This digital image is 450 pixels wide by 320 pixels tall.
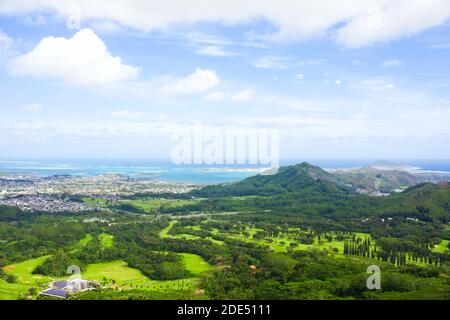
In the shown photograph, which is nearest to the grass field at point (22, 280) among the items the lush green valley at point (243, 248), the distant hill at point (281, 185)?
the lush green valley at point (243, 248)

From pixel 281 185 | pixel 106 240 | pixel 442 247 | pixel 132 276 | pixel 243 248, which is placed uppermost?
pixel 281 185

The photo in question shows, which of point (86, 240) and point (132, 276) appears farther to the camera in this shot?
point (86, 240)

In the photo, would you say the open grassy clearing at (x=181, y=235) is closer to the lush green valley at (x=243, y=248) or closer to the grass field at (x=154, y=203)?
the lush green valley at (x=243, y=248)

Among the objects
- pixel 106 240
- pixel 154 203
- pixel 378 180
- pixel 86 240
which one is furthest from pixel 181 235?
pixel 378 180

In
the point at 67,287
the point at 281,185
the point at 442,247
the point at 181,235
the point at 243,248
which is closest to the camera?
the point at 67,287

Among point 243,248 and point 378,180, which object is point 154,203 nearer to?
point 243,248

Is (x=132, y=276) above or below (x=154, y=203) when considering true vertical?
below

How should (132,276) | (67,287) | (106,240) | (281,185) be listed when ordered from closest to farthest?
(67,287), (132,276), (106,240), (281,185)
